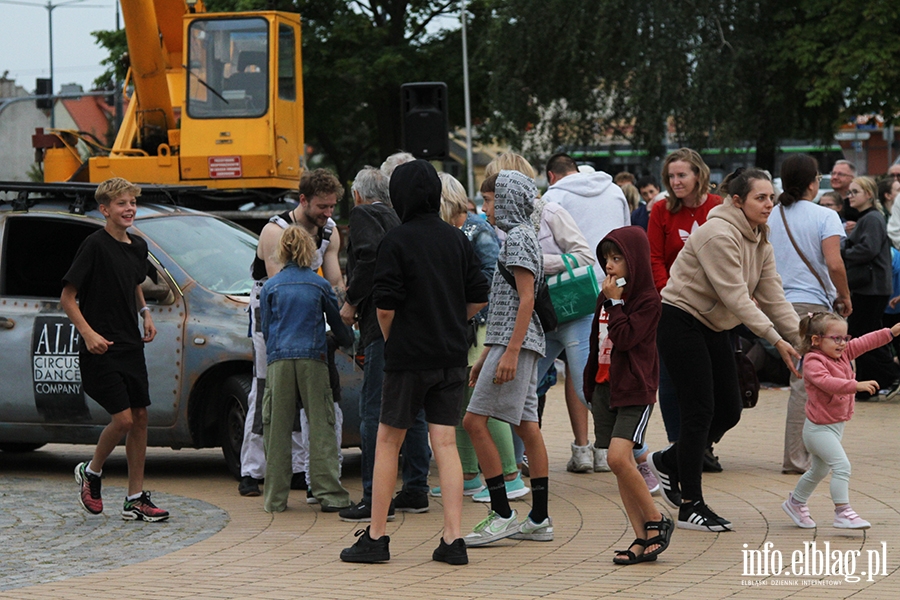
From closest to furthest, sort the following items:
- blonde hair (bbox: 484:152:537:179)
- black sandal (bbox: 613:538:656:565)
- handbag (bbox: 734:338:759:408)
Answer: black sandal (bbox: 613:538:656:565) < blonde hair (bbox: 484:152:537:179) < handbag (bbox: 734:338:759:408)

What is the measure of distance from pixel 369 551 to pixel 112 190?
2.67 m

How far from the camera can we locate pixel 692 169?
8.44 m

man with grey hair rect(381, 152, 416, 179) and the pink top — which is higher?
man with grey hair rect(381, 152, 416, 179)

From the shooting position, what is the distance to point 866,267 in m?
12.1

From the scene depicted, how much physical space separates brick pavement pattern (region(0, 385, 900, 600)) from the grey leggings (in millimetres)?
222

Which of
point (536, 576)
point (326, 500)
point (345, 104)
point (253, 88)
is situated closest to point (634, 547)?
point (536, 576)

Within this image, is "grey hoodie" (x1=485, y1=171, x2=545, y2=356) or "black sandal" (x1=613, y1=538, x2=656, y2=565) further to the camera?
"grey hoodie" (x1=485, y1=171, x2=545, y2=356)

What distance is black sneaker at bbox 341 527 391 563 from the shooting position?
6379mm

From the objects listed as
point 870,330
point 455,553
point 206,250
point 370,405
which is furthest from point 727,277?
point 870,330

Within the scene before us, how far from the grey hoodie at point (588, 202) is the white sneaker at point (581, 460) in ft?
4.45

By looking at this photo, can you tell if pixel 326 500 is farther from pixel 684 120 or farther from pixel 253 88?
pixel 684 120

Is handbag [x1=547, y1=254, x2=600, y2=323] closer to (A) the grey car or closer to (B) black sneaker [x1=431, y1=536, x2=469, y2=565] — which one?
(A) the grey car

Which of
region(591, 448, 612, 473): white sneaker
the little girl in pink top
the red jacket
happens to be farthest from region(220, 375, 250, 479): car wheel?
the little girl in pink top

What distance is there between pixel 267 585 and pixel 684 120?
1312 inches
